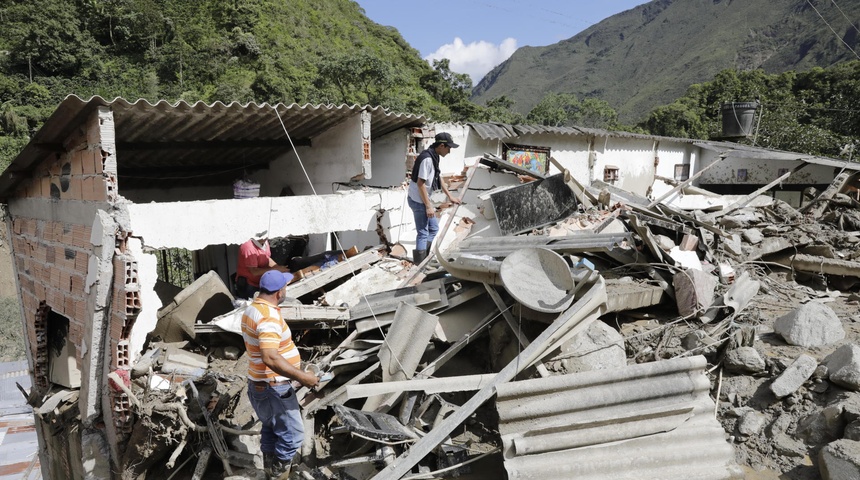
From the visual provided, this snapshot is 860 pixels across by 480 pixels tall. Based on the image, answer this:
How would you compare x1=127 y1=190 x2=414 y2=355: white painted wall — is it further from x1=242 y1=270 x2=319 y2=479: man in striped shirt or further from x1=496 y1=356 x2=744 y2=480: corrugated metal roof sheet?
x1=496 y1=356 x2=744 y2=480: corrugated metal roof sheet

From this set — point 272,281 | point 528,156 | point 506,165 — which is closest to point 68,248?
point 272,281

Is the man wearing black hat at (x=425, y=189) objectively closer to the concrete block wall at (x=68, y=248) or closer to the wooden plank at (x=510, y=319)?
the wooden plank at (x=510, y=319)

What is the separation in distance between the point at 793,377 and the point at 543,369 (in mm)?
2111

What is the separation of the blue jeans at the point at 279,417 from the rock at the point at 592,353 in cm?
245

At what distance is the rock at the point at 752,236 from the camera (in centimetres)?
829

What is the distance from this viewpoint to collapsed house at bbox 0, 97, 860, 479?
13.1ft

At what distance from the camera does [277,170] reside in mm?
9516

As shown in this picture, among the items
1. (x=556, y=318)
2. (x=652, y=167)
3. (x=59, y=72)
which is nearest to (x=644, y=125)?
(x=652, y=167)

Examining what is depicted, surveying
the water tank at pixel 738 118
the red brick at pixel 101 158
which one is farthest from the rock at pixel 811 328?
the water tank at pixel 738 118

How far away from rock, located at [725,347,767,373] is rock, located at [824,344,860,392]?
1.69 ft

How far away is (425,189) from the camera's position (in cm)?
680

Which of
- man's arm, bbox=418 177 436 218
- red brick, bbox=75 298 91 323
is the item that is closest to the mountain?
man's arm, bbox=418 177 436 218

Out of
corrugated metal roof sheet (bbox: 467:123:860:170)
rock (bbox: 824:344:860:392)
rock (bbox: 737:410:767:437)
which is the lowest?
rock (bbox: 737:410:767:437)

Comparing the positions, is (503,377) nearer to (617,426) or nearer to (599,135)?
(617,426)
